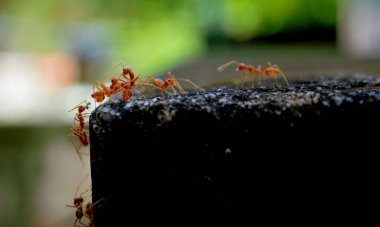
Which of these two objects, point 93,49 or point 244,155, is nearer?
point 244,155

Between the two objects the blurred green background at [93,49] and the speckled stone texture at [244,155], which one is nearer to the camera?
the speckled stone texture at [244,155]

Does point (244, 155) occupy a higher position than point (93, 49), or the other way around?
point (244, 155)

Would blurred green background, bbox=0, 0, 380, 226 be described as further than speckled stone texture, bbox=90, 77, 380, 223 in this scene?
Yes

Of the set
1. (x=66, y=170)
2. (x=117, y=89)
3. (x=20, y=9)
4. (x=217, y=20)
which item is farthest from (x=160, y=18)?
(x=117, y=89)
